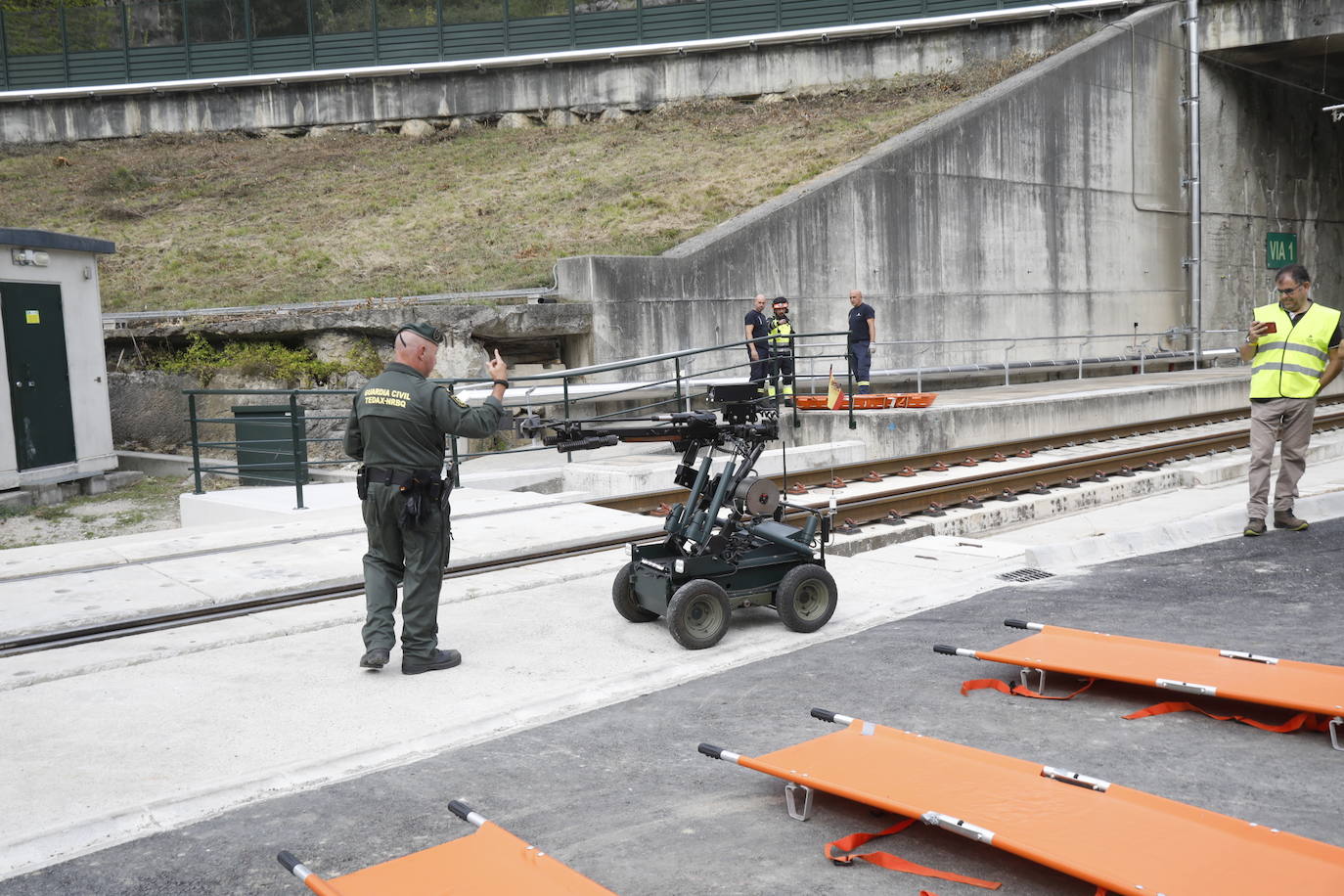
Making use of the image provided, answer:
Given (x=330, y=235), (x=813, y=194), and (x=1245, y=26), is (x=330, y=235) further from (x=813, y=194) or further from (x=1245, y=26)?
(x=1245, y=26)

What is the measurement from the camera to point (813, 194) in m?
21.6

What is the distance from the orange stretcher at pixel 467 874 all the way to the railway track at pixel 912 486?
3738mm

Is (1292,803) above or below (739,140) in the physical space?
below

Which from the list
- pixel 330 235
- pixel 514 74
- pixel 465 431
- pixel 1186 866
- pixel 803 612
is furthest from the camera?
pixel 514 74

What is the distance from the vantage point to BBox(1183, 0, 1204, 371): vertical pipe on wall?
2775cm

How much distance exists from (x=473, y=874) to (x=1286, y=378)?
8.13m

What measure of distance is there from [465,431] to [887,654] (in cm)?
263

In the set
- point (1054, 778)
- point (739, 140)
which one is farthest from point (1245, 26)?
point (1054, 778)

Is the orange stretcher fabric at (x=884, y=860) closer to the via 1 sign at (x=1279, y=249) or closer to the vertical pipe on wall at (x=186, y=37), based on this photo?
the via 1 sign at (x=1279, y=249)

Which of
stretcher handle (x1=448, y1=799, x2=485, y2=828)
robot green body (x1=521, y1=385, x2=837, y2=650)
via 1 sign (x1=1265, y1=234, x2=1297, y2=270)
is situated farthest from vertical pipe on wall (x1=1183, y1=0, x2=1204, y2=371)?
stretcher handle (x1=448, y1=799, x2=485, y2=828)

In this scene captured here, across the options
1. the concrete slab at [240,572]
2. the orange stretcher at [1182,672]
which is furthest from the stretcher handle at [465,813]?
the concrete slab at [240,572]

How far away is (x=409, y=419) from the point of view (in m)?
5.89

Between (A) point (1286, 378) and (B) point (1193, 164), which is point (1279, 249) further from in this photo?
(A) point (1286, 378)

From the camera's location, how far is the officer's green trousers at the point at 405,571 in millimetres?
5961
